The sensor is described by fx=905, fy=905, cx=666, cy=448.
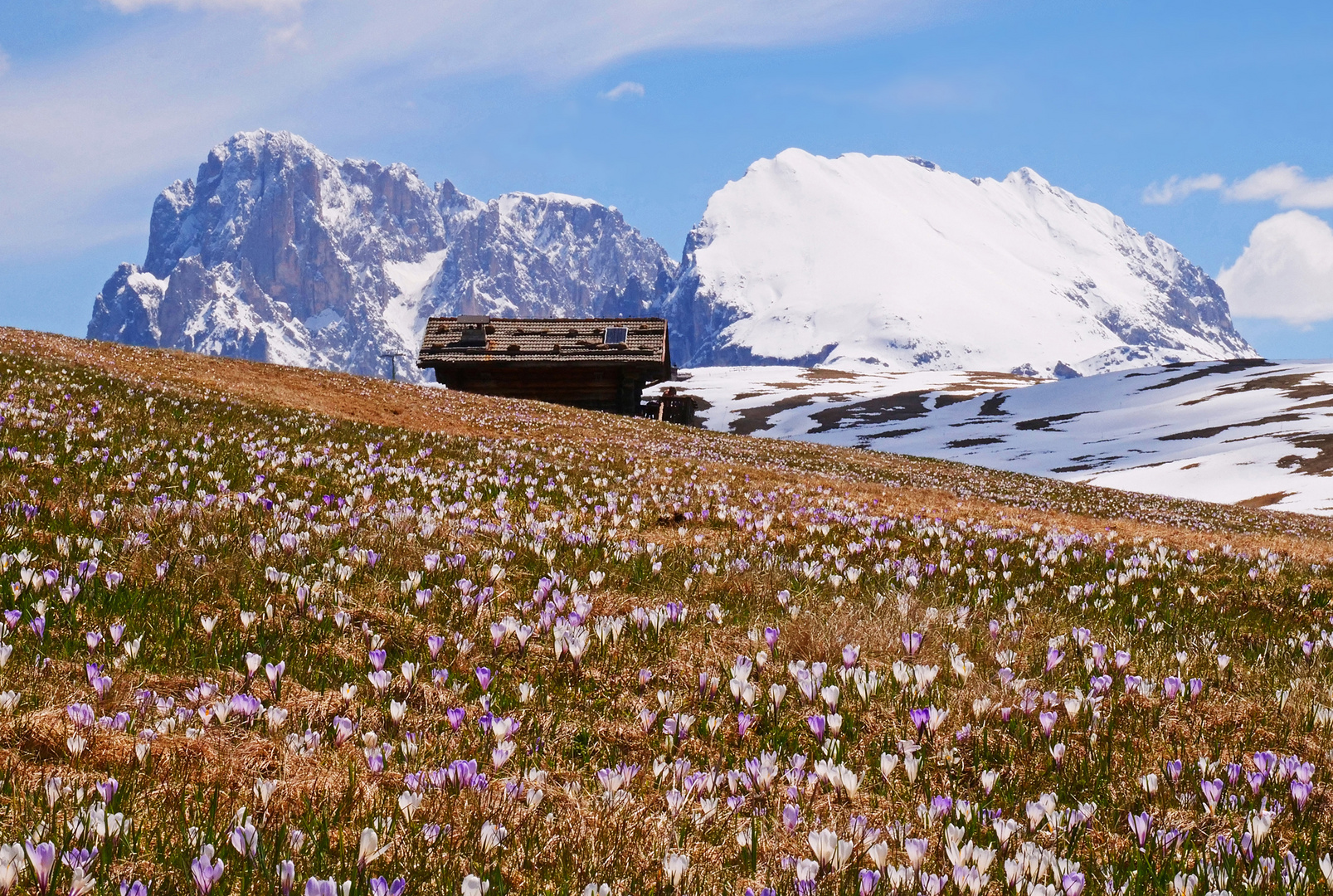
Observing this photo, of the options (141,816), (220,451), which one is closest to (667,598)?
(141,816)

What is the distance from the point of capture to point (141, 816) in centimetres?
314

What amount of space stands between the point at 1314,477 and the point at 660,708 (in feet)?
219

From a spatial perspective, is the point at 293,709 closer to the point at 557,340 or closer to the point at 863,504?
the point at 863,504

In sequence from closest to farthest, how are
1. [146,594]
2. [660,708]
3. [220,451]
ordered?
1. [660,708]
2. [146,594]
3. [220,451]

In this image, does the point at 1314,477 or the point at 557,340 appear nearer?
the point at 1314,477

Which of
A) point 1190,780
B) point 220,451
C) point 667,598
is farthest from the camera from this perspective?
point 220,451

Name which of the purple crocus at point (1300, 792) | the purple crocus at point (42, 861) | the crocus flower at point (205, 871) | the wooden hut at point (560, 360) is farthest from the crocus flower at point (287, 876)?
the wooden hut at point (560, 360)

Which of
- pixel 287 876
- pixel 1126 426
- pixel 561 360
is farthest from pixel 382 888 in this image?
pixel 1126 426

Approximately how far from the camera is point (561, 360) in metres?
60.8

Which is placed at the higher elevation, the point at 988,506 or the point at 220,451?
the point at 220,451

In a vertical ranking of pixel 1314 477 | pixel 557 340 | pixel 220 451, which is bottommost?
pixel 1314 477

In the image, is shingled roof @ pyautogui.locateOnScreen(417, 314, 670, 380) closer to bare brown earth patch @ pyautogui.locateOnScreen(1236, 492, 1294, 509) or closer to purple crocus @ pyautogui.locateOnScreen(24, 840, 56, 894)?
bare brown earth patch @ pyautogui.locateOnScreen(1236, 492, 1294, 509)

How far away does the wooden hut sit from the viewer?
61.3 metres

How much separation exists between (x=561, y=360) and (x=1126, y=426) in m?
68.9
